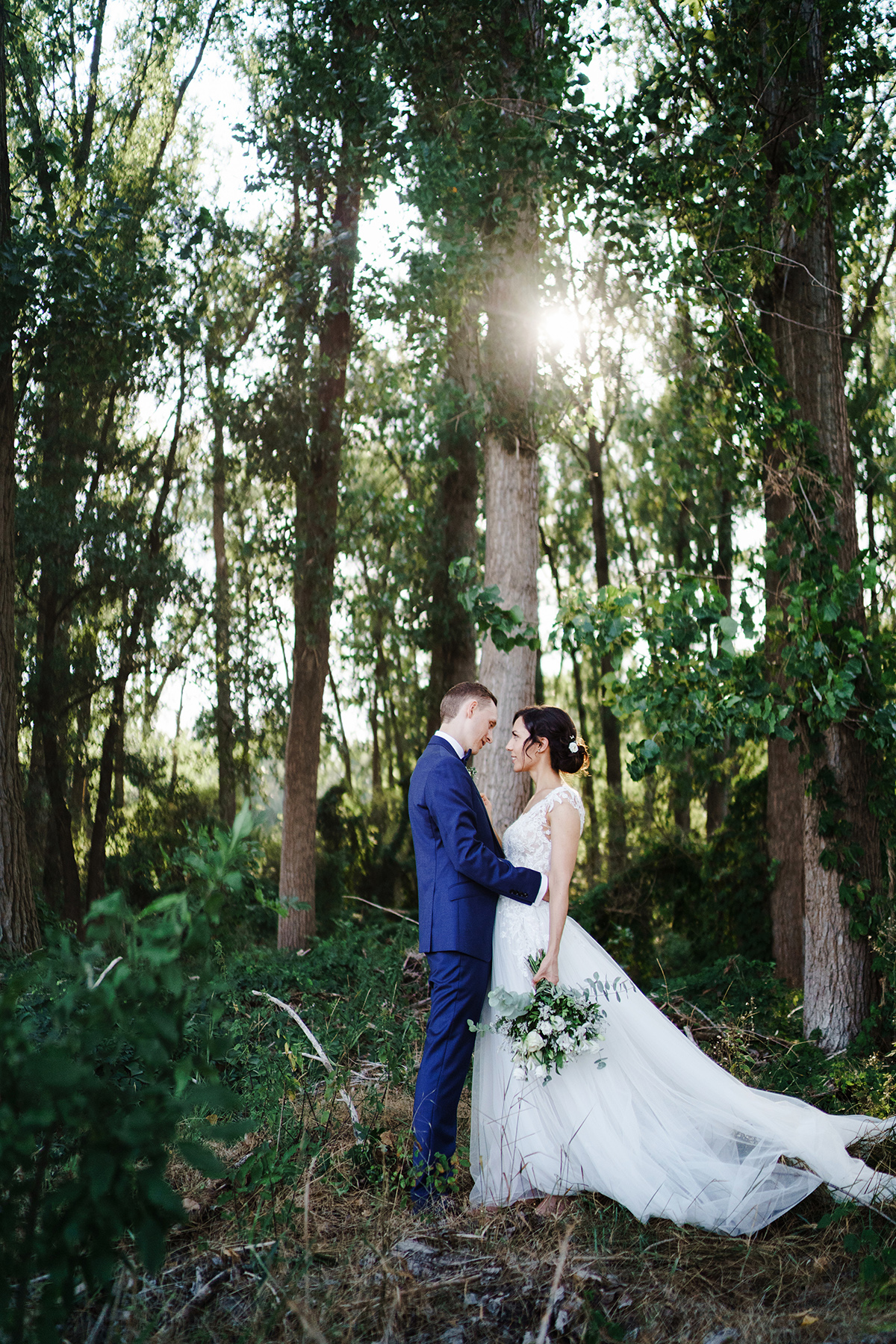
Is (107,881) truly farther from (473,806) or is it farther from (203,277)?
(473,806)

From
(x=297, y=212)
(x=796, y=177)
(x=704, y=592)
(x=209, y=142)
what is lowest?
(x=704, y=592)

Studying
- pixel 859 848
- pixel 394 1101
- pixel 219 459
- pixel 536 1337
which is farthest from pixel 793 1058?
pixel 219 459

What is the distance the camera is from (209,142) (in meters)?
18.4

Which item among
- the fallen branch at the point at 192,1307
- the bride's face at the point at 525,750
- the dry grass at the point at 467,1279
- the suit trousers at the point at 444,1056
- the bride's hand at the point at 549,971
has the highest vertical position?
the bride's face at the point at 525,750

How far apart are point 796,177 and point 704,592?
2.75m

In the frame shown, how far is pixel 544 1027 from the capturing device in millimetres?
4250

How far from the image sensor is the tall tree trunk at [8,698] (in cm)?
928

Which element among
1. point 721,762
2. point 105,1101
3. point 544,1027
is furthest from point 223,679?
point 105,1101

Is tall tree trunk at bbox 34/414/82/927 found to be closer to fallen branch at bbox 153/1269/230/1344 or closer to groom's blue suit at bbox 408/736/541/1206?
groom's blue suit at bbox 408/736/541/1206

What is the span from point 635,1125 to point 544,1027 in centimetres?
61

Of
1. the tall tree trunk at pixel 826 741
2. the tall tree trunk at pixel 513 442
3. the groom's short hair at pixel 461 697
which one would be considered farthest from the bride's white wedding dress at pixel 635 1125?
the tall tree trunk at pixel 513 442

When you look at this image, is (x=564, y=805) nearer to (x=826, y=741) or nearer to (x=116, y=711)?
(x=826, y=741)

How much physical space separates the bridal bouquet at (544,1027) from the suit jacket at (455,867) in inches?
12.7

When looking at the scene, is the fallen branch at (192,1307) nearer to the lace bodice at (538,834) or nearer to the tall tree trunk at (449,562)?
the lace bodice at (538,834)
